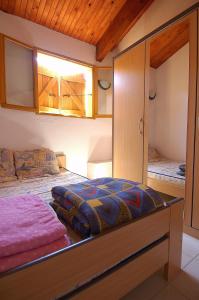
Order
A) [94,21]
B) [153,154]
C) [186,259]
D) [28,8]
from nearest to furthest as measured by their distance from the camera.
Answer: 1. [186,259]
2. [28,8]
3. [94,21]
4. [153,154]

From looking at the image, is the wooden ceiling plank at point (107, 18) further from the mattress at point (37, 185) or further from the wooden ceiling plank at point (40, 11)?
the mattress at point (37, 185)

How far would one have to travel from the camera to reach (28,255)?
2.19 ft

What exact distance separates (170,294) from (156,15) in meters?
3.21

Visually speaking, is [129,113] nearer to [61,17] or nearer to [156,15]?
[156,15]

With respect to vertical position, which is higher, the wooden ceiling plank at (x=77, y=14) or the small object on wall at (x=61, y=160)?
the wooden ceiling plank at (x=77, y=14)

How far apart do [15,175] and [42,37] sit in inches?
81.0

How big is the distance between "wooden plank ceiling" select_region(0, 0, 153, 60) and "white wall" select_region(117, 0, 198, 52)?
0.27 ft

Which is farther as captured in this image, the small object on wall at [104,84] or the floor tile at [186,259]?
the small object on wall at [104,84]

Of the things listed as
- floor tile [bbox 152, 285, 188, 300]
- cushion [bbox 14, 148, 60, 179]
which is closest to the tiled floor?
floor tile [bbox 152, 285, 188, 300]

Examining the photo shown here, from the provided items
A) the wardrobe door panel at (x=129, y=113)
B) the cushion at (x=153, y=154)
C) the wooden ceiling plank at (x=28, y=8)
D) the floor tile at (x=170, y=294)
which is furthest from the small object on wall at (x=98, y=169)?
the wooden ceiling plank at (x=28, y=8)

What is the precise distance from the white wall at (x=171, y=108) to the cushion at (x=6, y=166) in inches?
95.2

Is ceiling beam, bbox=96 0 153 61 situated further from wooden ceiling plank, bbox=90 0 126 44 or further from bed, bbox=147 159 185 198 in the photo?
bed, bbox=147 159 185 198

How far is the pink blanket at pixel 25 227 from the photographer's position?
669 millimetres

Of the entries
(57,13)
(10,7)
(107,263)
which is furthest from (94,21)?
(107,263)
